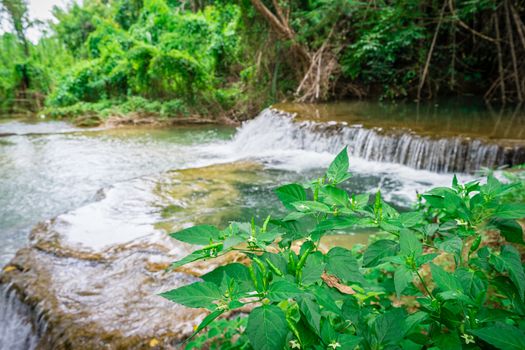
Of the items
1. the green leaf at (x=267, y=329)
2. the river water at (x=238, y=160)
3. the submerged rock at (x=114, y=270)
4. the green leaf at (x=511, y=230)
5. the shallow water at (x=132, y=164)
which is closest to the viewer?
the green leaf at (x=267, y=329)

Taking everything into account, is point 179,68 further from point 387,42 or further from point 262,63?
point 387,42

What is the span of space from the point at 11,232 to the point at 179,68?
1071 centimetres

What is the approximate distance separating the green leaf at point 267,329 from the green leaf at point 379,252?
30 cm

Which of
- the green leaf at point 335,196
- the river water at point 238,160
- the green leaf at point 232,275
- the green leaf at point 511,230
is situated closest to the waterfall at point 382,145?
the river water at point 238,160

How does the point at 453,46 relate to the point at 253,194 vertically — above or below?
above

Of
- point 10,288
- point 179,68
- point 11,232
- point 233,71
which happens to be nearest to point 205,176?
point 11,232

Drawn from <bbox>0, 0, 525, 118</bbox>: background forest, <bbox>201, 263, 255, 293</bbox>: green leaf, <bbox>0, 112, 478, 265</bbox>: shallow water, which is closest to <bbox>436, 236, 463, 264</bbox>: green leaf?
<bbox>201, 263, 255, 293</bbox>: green leaf

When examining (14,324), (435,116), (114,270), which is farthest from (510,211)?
(435,116)

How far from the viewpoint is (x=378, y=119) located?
7746mm

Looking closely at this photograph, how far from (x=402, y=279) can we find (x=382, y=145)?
6.05 metres

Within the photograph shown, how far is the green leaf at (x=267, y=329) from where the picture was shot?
602 millimetres

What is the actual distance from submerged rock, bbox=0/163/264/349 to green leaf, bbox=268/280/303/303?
157 centimetres

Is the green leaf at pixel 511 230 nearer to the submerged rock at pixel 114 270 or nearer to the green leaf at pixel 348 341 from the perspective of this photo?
the green leaf at pixel 348 341

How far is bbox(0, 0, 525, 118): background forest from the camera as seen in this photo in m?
9.74
